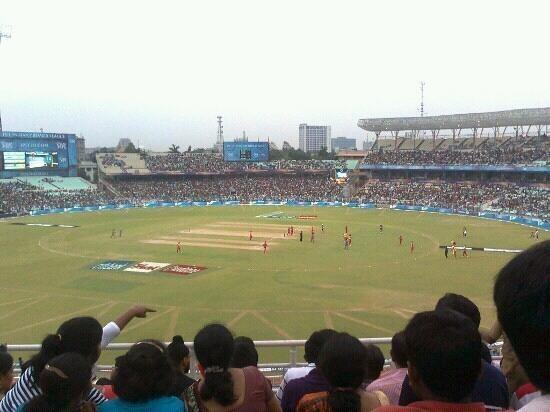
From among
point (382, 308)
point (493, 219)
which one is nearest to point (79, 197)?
point (493, 219)

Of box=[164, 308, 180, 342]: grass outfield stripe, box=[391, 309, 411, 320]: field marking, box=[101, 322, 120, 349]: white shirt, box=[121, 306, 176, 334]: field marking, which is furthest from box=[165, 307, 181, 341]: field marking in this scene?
box=[101, 322, 120, 349]: white shirt

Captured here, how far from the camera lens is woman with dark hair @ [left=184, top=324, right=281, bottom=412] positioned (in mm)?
3916

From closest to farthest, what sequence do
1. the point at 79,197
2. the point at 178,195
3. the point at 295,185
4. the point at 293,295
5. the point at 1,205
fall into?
1. the point at 293,295
2. the point at 1,205
3. the point at 79,197
4. the point at 178,195
5. the point at 295,185

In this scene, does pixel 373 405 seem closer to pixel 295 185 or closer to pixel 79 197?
pixel 79 197

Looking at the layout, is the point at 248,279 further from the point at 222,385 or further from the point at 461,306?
the point at 222,385

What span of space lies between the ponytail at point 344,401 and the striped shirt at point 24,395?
1737mm

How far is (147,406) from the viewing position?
353 cm

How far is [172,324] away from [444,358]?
2039 cm

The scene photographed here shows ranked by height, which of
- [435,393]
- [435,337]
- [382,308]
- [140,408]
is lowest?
[382,308]

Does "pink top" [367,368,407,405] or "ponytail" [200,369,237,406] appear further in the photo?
"pink top" [367,368,407,405]

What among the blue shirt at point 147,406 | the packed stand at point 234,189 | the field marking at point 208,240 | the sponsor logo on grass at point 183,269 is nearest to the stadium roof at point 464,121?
the packed stand at point 234,189

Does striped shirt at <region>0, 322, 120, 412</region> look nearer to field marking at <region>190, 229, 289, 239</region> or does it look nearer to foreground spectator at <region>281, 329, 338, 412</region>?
foreground spectator at <region>281, 329, 338, 412</region>

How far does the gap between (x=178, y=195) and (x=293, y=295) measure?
6544cm

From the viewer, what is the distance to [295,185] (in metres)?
95.1
